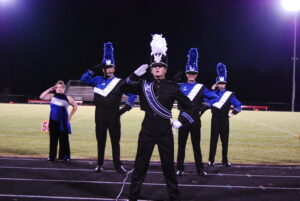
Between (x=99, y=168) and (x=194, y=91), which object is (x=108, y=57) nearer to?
(x=194, y=91)

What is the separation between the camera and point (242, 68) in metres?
49.5

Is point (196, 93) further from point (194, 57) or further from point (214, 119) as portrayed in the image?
point (214, 119)

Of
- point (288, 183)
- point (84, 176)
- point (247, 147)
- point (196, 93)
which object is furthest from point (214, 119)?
point (247, 147)

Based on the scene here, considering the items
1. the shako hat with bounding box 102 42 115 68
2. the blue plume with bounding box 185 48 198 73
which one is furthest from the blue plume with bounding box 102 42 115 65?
the blue plume with bounding box 185 48 198 73

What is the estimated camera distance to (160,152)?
463cm

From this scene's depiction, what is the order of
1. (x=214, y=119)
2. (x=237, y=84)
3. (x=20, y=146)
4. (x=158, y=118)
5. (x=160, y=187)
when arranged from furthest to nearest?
1. (x=237, y=84)
2. (x=20, y=146)
3. (x=214, y=119)
4. (x=160, y=187)
5. (x=158, y=118)

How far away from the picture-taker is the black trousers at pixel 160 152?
A: 4.59 metres

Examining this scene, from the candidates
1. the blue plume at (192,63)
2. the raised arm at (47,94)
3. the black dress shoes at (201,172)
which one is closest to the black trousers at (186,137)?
the black dress shoes at (201,172)

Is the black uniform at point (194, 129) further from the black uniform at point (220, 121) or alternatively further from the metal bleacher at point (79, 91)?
the metal bleacher at point (79, 91)

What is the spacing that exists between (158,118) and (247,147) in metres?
6.77

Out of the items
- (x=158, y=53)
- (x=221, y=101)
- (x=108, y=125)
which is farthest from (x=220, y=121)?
(x=158, y=53)

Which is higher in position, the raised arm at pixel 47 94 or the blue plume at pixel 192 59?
the blue plume at pixel 192 59

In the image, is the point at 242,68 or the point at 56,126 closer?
the point at 56,126

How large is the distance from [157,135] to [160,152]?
23 centimetres
